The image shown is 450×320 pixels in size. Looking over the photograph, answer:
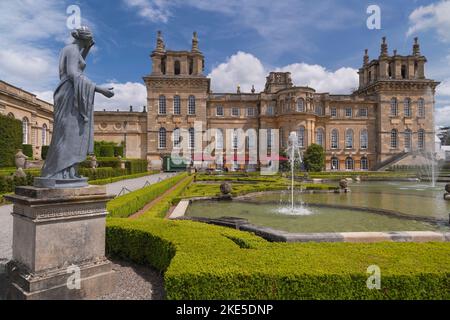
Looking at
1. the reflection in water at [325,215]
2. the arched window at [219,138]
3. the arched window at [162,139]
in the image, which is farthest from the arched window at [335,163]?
the reflection in water at [325,215]

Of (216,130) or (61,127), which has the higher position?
(216,130)

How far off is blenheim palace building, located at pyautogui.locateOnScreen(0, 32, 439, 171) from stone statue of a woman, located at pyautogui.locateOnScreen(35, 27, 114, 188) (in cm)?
3600

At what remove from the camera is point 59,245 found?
3.69 meters

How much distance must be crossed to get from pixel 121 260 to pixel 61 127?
111 inches

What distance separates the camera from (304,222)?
9.13 meters

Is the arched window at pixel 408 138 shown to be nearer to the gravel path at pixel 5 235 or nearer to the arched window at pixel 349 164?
the arched window at pixel 349 164

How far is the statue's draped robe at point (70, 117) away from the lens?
400 cm

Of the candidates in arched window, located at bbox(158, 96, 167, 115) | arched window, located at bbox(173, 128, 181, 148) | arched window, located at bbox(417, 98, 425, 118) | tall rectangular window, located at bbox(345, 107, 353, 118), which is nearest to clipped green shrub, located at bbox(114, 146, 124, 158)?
arched window, located at bbox(173, 128, 181, 148)

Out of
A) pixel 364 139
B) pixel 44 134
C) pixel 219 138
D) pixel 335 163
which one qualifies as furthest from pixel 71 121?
pixel 364 139

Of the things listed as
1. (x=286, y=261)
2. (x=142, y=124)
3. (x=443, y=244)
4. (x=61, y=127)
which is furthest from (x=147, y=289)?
(x=142, y=124)

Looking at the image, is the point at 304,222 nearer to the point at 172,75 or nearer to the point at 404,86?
the point at 172,75

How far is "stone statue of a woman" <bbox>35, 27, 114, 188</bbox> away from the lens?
3.98 meters

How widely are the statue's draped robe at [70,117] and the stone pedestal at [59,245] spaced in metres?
0.48

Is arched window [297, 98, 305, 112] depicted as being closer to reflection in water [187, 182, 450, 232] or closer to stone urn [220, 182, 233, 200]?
reflection in water [187, 182, 450, 232]
